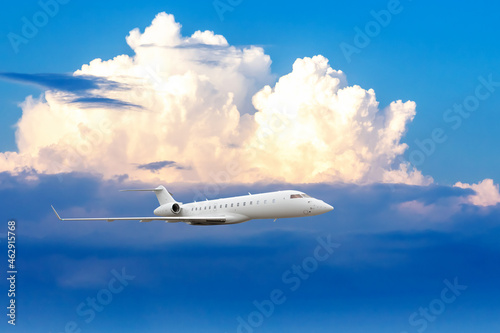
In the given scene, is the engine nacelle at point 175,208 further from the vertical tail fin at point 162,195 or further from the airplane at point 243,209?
the vertical tail fin at point 162,195

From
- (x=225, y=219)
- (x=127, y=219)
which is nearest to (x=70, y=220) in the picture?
(x=127, y=219)

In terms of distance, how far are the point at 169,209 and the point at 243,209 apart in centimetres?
1354

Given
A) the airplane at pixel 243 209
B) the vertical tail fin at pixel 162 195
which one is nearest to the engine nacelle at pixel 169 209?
the airplane at pixel 243 209

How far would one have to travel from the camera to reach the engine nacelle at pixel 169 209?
2667 inches

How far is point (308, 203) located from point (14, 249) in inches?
996

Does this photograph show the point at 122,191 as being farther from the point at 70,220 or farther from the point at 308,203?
the point at 308,203

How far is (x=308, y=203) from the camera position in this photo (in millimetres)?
54094

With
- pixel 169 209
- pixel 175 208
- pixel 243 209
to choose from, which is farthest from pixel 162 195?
pixel 243 209

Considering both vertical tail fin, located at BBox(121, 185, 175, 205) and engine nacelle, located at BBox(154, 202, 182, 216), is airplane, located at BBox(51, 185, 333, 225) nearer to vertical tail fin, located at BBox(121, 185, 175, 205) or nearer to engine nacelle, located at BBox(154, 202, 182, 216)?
engine nacelle, located at BBox(154, 202, 182, 216)

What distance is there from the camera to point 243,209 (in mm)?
57969

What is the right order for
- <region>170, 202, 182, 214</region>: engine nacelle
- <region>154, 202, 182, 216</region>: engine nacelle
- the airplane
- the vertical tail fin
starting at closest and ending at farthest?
the airplane, <region>170, 202, 182, 214</region>: engine nacelle, <region>154, 202, 182, 216</region>: engine nacelle, the vertical tail fin

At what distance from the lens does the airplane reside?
54281 millimetres

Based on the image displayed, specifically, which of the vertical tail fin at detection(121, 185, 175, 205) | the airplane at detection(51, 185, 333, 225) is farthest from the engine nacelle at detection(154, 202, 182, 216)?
the vertical tail fin at detection(121, 185, 175, 205)

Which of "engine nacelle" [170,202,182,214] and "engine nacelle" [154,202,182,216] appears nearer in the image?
"engine nacelle" [170,202,182,214]
